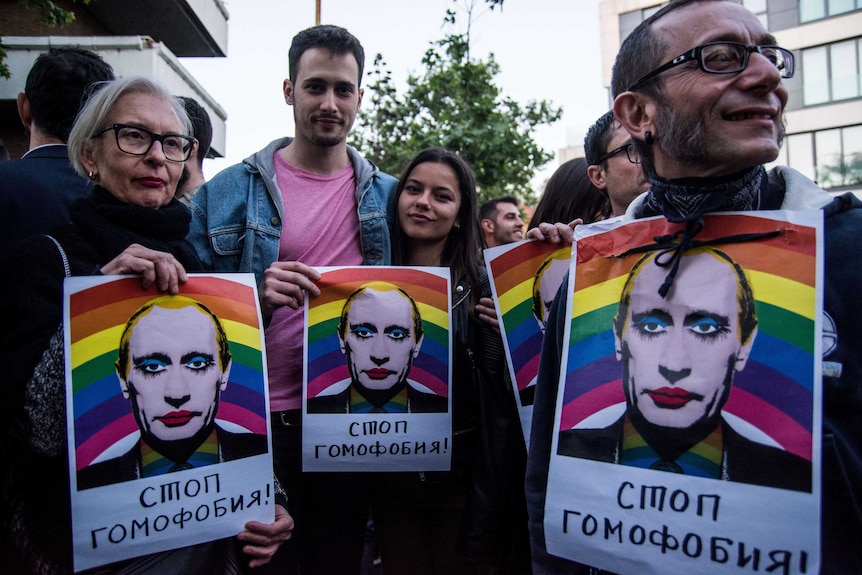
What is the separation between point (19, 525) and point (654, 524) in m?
1.46

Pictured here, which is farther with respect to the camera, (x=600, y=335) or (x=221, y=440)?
(x=221, y=440)

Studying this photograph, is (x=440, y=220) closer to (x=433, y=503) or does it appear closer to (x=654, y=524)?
(x=433, y=503)

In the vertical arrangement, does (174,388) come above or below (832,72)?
below

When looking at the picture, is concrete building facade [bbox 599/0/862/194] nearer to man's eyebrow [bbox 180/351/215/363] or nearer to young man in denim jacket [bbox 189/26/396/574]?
young man in denim jacket [bbox 189/26/396/574]

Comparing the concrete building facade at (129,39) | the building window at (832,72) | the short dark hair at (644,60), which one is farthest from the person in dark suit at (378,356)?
the building window at (832,72)

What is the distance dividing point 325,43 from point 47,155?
1118 millimetres

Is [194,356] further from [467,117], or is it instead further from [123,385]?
[467,117]

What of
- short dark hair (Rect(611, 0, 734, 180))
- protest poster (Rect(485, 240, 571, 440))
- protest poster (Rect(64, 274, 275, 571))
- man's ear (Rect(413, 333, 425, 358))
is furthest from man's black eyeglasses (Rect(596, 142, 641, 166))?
protest poster (Rect(64, 274, 275, 571))

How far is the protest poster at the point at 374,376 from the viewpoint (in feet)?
6.88

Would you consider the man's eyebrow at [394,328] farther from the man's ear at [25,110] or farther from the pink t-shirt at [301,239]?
the man's ear at [25,110]

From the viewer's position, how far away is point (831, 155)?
22.8 m

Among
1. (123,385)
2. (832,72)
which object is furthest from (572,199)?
(832,72)

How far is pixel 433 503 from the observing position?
233 centimetres

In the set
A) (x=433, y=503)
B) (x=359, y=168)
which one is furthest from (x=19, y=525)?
(x=359, y=168)
